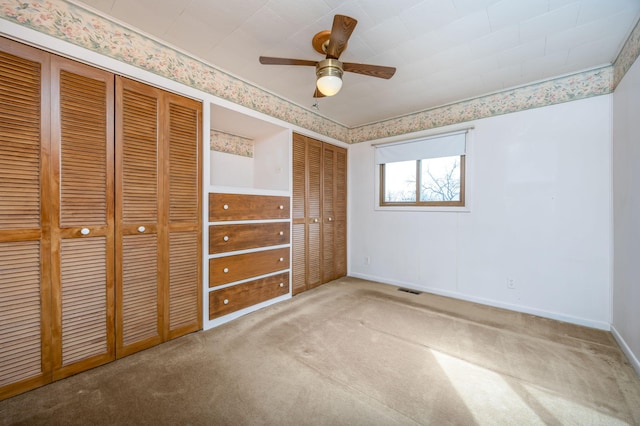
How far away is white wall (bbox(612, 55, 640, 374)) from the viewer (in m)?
1.88

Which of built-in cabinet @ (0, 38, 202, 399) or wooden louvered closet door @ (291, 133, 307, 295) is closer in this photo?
built-in cabinet @ (0, 38, 202, 399)

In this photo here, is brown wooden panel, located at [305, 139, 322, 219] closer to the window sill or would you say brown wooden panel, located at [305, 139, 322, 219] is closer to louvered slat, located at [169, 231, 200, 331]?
the window sill

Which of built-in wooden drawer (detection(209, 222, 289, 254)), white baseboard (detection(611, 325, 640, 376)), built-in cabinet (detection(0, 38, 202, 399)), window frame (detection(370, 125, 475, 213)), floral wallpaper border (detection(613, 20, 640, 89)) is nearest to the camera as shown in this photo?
built-in cabinet (detection(0, 38, 202, 399))

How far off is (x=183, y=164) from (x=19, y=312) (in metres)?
1.38

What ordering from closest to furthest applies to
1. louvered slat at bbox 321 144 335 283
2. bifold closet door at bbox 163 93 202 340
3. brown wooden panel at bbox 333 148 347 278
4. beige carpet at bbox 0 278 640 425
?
beige carpet at bbox 0 278 640 425, bifold closet door at bbox 163 93 202 340, louvered slat at bbox 321 144 335 283, brown wooden panel at bbox 333 148 347 278

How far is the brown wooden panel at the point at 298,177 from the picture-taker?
10.9 ft

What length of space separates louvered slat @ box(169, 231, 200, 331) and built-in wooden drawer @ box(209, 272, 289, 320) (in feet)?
0.57

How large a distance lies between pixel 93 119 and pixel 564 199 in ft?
13.7

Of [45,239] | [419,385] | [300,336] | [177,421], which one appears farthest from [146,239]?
[419,385]

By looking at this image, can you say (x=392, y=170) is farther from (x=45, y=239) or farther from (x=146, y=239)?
(x=45, y=239)

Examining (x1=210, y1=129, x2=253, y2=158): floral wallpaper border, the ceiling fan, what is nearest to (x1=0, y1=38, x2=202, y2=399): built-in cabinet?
(x1=210, y1=129, x2=253, y2=158): floral wallpaper border

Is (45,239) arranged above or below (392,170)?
below

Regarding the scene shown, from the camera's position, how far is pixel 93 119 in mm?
1811

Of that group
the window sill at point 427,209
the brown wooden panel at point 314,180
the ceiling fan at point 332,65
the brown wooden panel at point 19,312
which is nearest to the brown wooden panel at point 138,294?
the brown wooden panel at point 19,312
